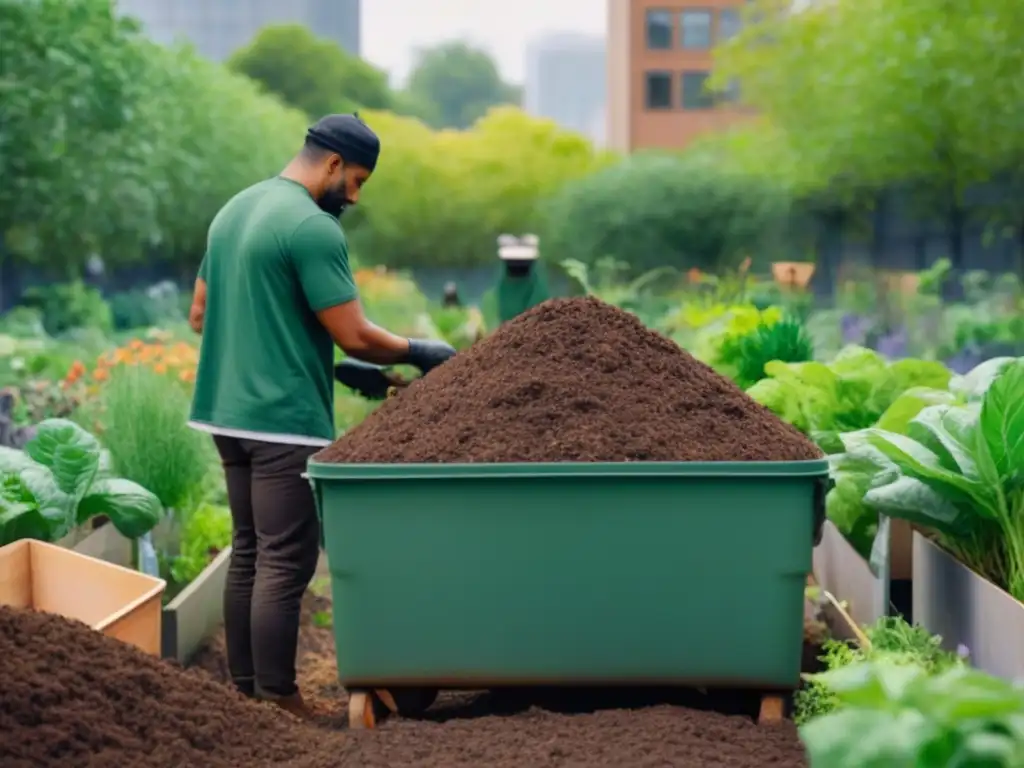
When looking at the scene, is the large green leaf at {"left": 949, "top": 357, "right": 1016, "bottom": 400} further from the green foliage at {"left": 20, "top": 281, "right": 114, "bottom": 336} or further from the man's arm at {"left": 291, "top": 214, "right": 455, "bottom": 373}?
the green foliage at {"left": 20, "top": 281, "right": 114, "bottom": 336}

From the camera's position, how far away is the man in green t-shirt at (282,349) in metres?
3.94

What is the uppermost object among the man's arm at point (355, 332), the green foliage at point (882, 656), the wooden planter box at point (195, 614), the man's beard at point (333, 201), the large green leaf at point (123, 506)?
the man's beard at point (333, 201)

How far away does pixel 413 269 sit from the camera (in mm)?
42406

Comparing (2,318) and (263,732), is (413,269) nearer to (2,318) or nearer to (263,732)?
(2,318)

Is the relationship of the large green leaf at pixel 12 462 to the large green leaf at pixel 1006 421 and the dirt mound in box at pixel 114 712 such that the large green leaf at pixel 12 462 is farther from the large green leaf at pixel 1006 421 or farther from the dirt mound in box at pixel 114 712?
the large green leaf at pixel 1006 421

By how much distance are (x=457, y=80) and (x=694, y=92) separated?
67909 mm

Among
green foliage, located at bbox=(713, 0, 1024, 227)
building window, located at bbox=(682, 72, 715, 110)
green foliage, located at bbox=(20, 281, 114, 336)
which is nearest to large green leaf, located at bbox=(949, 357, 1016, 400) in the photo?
green foliage, located at bbox=(713, 0, 1024, 227)

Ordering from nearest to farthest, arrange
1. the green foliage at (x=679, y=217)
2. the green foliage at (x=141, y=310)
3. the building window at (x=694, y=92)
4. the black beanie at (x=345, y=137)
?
the black beanie at (x=345, y=137)
the green foliage at (x=141, y=310)
the green foliage at (x=679, y=217)
the building window at (x=694, y=92)

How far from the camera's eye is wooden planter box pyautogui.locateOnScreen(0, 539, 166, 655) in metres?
4.00

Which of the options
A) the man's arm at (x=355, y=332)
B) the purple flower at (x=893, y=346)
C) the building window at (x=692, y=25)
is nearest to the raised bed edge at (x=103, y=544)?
the man's arm at (x=355, y=332)

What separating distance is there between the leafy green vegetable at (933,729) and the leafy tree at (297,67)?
69211 millimetres

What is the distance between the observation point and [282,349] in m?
3.99

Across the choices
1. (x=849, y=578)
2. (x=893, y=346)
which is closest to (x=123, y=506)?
(x=849, y=578)

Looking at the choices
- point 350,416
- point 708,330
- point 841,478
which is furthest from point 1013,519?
point 350,416
